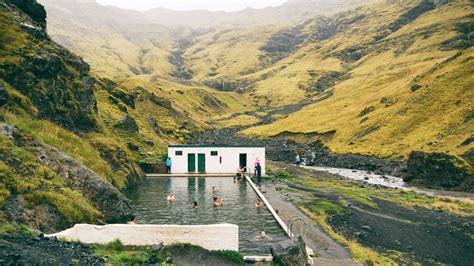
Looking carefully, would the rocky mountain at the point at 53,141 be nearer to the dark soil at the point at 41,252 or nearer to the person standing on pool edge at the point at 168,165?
the dark soil at the point at 41,252

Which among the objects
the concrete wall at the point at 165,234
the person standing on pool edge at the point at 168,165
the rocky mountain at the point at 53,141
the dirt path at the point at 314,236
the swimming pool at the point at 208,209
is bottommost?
the dirt path at the point at 314,236

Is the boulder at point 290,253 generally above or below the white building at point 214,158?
below

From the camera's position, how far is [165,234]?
22062 millimetres

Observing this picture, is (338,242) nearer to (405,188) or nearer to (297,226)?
(297,226)

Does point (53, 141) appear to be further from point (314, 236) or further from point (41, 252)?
point (314, 236)

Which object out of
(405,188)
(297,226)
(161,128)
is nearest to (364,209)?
(297,226)

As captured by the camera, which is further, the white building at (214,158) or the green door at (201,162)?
the green door at (201,162)

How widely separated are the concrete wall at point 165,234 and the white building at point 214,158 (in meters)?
Answer: 32.1

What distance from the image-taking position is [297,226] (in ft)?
99.8

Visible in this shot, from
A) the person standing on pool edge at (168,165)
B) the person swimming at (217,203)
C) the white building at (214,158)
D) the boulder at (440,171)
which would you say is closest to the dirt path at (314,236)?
the person swimming at (217,203)

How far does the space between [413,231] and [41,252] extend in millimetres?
29213

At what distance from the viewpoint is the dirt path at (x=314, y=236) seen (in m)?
24.9

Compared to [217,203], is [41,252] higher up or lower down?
higher up

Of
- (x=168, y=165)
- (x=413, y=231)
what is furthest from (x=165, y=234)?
(x=168, y=165)
